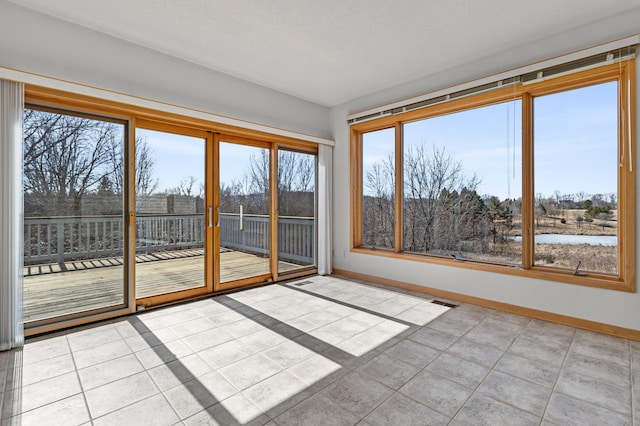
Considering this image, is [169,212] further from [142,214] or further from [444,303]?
[444,303]

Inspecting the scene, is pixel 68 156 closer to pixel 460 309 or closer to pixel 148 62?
pixel 148 62

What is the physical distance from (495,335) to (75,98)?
4240 mm

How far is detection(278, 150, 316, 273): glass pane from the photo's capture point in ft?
15.2

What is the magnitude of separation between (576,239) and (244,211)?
376cm

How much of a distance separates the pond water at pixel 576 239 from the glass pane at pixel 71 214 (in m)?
4.27

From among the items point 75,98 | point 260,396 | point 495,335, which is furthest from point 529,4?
point 75,98

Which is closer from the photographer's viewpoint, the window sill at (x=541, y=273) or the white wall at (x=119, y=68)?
the white wall at (x=119, y=68)

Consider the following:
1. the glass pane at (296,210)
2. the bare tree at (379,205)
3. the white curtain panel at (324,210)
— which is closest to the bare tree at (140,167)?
the glass pane at (296,210)

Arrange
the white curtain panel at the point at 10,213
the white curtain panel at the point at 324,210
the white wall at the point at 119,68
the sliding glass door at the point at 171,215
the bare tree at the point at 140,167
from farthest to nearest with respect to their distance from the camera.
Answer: the white curtain panel at the point at 324,210, the sliding glass door at the point at 171,215, the bare tree at the point at 140,167, the white wall at the point at 119,68, the white curtain panel at the point at 10,213

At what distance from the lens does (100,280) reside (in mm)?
3094

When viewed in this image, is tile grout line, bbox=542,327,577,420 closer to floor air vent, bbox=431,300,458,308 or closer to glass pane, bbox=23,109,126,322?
floor air vent, bbox=431,300,458,308

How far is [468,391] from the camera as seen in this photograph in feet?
6.21

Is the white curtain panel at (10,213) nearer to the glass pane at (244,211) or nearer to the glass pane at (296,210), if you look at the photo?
the glass pane at (244,211)

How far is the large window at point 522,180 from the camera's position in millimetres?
2818
